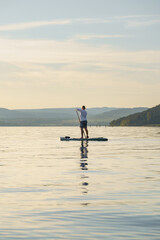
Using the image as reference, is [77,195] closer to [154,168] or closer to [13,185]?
[13,185]

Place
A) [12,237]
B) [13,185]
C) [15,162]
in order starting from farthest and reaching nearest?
1. [15,162]
2. [13,185]
3. [12,237]

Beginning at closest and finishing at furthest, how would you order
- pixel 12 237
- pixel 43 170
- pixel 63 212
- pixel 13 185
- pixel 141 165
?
pixel 12 237 < pixel 63 212 < pixel 13 185 < pixel 43 170 < pixel 141 165

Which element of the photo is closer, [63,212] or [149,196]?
[63,212]

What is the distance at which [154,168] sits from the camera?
19.7 meters

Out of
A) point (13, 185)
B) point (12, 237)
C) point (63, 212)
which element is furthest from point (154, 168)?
point (12, 237)

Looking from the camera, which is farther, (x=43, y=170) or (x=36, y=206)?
(x=43, y=170)

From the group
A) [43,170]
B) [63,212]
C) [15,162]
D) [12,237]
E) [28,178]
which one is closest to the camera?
[12,237]

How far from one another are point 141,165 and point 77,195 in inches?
332

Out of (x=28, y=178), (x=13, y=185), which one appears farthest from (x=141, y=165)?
(x=13, y=185)

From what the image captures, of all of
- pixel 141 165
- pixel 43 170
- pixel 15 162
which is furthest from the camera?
pixel 15 162

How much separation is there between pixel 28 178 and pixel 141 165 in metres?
5.95

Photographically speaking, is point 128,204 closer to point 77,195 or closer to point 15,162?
point 77,195

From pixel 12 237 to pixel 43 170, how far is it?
34.7 feet

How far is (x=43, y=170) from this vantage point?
1917 cm
